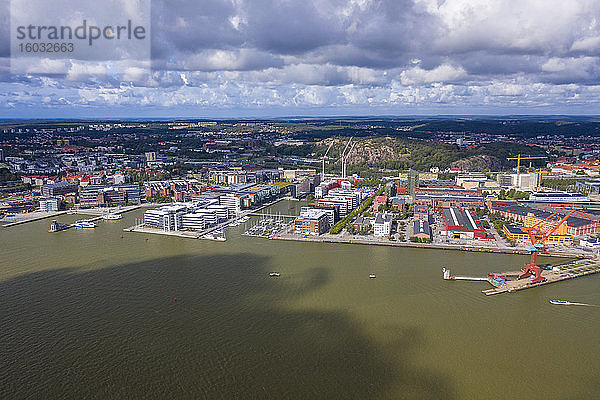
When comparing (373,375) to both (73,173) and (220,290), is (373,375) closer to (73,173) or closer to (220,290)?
(220,290)

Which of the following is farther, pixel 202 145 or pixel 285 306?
pixel 202 145

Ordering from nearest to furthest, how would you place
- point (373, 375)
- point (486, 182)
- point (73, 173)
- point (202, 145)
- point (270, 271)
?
1. point (373, 375)
2. point (270, 271)
3. point (486, 182)
4. point (73, 173)
5. point (202, 145)

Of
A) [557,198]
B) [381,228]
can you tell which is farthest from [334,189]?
[557,198]

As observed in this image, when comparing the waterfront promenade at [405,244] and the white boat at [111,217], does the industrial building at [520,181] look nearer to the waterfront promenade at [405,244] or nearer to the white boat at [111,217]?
the waterfront promenade at [405,244]

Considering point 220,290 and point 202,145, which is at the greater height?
point 202,145

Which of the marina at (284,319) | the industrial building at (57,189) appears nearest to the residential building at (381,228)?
the marina at (284,319)

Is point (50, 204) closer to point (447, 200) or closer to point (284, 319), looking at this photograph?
point (284, 319)

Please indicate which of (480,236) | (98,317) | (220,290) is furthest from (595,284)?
(98,317)
